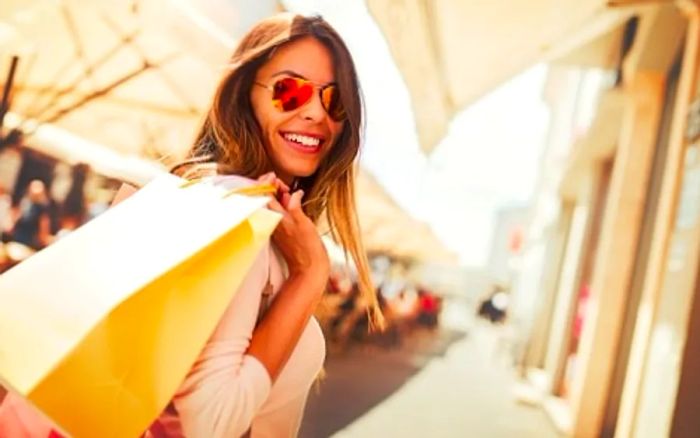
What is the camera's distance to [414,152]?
4.11 metres

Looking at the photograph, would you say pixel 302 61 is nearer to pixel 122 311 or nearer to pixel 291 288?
pixel 291 288

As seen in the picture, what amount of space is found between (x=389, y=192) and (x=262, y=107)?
4.93 metres

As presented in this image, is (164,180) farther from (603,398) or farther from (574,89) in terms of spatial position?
(574,89)

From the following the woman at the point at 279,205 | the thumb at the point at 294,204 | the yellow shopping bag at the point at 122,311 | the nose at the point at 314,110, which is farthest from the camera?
the nose at the point at 314,110

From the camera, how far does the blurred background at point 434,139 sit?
2.70 meters

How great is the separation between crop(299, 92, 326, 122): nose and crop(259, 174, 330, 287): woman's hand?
15 cm

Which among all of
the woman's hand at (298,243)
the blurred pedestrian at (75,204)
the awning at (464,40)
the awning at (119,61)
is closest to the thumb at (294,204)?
the woman's hand at (298,243)

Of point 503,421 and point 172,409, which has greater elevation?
point 172,409

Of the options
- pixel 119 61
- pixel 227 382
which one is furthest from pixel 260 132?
pixel 119 61

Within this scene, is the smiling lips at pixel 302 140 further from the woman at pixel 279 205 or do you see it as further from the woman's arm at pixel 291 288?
the woman's arm at pixel 291 288

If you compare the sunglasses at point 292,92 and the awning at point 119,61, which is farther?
the awning at point 119,61

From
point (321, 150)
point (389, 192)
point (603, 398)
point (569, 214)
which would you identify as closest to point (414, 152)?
point (389, 192)

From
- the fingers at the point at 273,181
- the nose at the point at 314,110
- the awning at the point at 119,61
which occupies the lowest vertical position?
the fingers at the point at 273,181

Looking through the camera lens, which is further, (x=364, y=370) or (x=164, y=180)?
(x=364, y=370)
